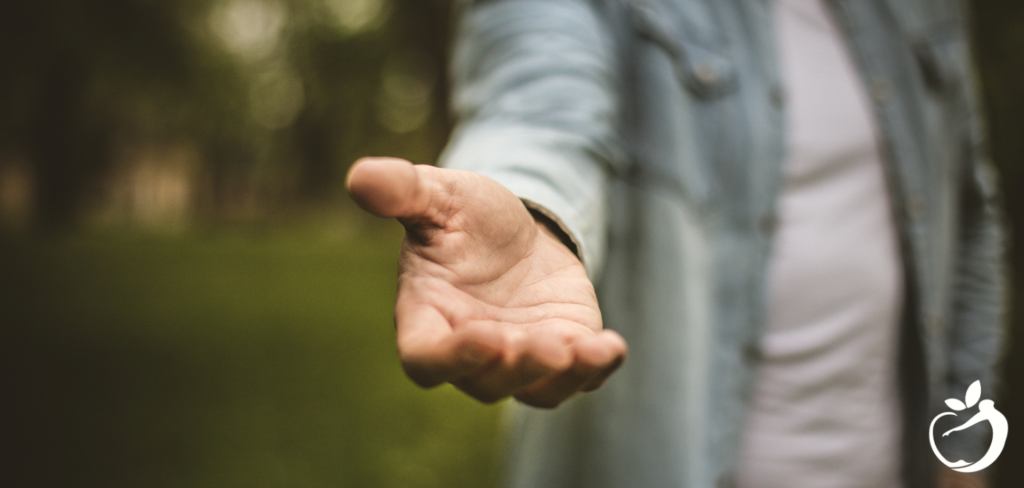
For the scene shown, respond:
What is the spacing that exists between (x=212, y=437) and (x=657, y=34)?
4.59 meters

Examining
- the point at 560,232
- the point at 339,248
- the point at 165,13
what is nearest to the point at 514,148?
the point at 560,232

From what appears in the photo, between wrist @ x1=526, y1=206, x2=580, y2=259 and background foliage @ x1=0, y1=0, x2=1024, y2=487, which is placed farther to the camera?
background foliage @ x1=0, y1=0, x2=1024, y2=487

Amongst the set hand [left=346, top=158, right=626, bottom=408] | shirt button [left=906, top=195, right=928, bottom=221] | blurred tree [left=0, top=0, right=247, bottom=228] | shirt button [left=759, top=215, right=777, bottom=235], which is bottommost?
hand [left=346, top=158, right=626, bottom=408]

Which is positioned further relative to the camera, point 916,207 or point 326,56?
point 326,56

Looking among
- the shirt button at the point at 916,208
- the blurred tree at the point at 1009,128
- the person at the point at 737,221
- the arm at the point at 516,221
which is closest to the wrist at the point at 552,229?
the arm at the point at 516,221

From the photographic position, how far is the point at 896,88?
1.75m

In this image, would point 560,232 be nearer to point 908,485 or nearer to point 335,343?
point 908,485

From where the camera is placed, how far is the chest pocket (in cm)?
160

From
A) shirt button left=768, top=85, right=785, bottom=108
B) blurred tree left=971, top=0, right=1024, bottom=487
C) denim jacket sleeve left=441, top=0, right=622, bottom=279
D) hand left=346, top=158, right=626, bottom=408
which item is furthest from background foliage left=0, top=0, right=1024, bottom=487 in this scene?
hand left=346, top=158, right=626, bottom=408

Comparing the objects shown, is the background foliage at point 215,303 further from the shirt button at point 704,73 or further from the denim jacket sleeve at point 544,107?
the denim jacket sleeve at point 544,107

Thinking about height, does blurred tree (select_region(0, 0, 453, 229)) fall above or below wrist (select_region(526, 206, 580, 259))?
above

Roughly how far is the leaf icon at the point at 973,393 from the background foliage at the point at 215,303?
101 centimetres

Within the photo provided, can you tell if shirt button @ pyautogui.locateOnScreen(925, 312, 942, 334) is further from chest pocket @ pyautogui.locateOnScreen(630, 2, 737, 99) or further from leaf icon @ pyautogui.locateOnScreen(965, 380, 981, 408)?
chest pocket @ pyautogui.locateOnScreen(630, 2, 737, 99)

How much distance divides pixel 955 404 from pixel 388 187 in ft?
6.63
